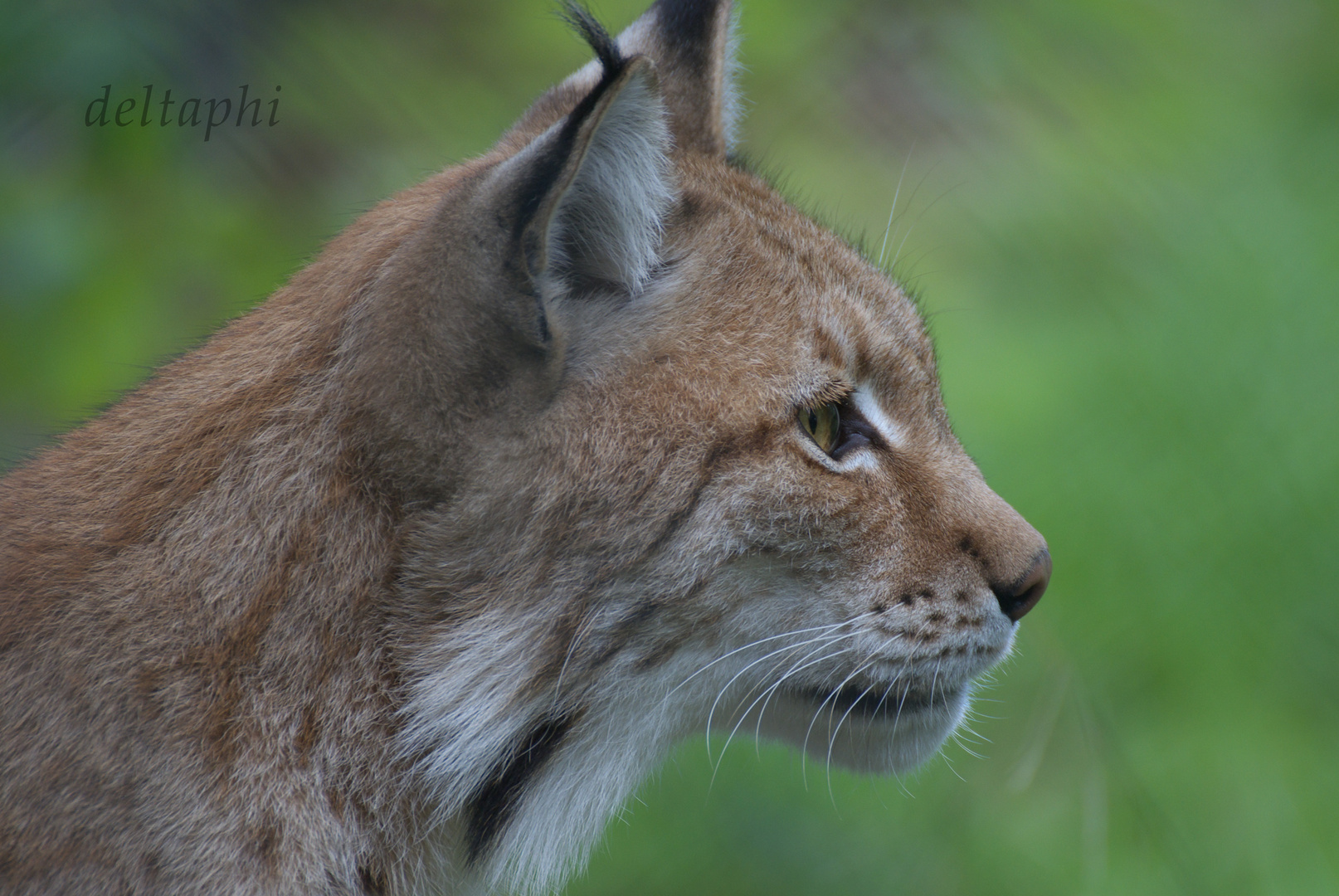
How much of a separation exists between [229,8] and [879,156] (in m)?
3.90

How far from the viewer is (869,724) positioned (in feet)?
9.96

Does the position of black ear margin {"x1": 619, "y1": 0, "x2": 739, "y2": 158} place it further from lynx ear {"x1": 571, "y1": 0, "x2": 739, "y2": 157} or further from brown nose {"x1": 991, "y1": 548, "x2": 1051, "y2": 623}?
brown nose {"x1": 991, "y1": 548, "x2": 1051, "y2": 623}

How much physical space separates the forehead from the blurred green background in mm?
1019

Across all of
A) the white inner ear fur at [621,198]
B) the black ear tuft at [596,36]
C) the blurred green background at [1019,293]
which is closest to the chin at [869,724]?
the blurred green background at [1019,293]

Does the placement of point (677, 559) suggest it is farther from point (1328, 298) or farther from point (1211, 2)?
point (1211, 2)

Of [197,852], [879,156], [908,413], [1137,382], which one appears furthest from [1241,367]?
[197,852]

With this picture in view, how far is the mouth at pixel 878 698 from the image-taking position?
295 centimetres

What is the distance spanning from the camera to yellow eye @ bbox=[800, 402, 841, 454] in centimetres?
288

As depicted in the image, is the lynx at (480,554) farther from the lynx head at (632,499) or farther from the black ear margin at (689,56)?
the black ear margin at (689,56)

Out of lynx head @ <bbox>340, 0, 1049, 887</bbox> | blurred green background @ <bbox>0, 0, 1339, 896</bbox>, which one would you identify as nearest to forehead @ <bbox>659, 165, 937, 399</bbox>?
lynx head @ <bbox>340, 0, 1049, 887</bbox>

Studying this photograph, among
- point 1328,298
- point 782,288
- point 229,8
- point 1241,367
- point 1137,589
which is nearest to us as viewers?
point 782,288

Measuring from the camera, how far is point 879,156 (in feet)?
24.1

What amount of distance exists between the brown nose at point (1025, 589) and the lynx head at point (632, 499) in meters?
0.01

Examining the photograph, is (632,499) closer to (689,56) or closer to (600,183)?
(600,183)
